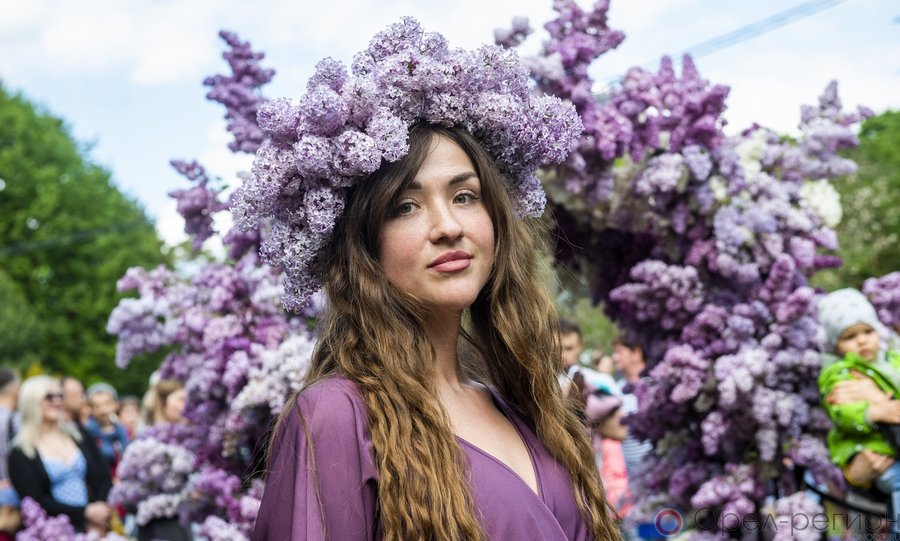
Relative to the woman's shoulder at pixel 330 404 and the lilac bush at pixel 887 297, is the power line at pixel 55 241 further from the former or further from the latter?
the woman's shoulder at pixel 330 404

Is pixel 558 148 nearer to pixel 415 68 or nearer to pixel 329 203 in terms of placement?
pixel 415 68

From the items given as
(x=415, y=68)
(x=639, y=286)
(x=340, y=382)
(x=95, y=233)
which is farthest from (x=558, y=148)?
(x=95, y=233)

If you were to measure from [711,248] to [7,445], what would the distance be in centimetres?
517

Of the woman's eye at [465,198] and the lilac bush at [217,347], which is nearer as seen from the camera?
the woman's eye at [465,198]

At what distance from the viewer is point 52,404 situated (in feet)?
20.1

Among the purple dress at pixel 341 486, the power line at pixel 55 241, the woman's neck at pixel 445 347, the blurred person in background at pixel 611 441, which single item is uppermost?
the power line at pixel 55 241

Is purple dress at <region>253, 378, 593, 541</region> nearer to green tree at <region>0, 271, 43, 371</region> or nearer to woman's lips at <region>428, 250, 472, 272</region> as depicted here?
woman's lips at <region>428, 250, 472, 272</region>

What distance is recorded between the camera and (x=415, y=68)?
2059 mm

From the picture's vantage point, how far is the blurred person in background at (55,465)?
5766 millimetres

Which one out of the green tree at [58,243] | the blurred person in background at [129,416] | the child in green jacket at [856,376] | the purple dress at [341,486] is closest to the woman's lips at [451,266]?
the purple dress at [341,486]

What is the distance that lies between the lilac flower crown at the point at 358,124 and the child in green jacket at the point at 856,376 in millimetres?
1997

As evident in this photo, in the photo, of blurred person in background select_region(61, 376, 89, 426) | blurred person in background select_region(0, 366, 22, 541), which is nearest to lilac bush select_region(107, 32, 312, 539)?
Answer: blurred person in background select_region(0, 366, 22, 541)

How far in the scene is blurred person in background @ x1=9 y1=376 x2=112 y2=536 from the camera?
5766 mm

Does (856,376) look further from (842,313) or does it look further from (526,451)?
(526,451)
